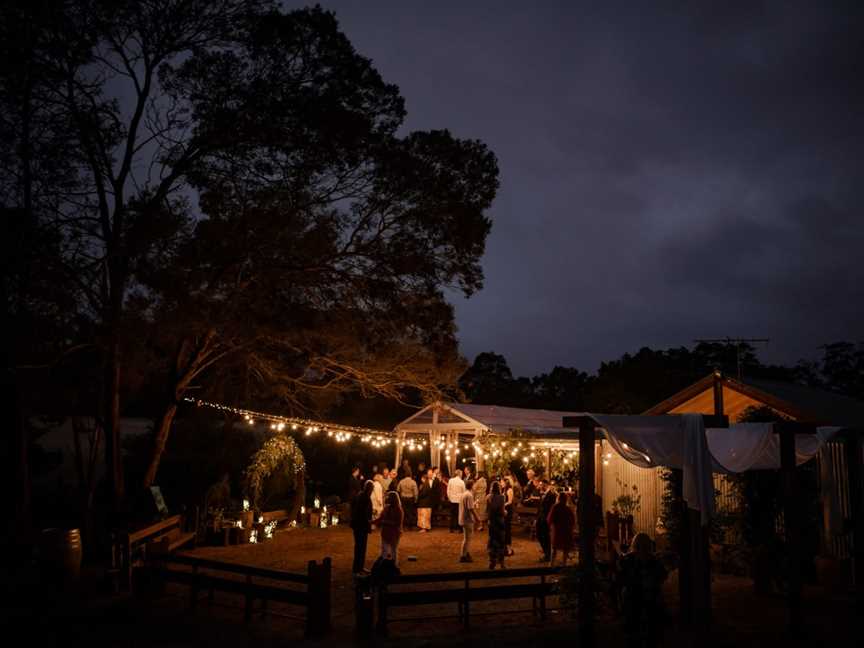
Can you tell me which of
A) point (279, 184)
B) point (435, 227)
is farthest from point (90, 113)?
point (435, 227)

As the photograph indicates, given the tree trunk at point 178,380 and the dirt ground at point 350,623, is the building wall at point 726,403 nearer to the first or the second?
the dirt ground at point 350,623

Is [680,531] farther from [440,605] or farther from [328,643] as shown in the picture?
[328,643]

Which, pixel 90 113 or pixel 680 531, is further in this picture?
pixel 90 113

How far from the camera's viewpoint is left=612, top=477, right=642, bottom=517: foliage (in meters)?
15.6

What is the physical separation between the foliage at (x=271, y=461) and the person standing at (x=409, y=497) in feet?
8.47

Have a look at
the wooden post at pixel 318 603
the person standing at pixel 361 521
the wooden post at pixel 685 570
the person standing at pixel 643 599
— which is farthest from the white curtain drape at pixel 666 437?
the person standing at pixel 361 521

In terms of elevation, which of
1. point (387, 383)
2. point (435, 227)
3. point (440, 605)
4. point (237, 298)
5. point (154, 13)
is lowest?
point (440, 605)

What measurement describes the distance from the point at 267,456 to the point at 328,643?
29.6ft

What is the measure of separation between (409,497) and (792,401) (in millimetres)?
8986

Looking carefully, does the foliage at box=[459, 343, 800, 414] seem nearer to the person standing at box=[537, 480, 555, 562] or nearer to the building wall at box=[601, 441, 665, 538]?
the building wall at box=[601, 441, 665, 538]

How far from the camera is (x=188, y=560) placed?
9195mm

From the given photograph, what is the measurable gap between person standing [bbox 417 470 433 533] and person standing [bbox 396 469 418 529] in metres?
0.18

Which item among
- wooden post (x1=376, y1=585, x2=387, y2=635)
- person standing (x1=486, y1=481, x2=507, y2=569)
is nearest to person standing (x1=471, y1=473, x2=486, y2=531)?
person standing (x1=486, y1=481, x2=507, y2=569)

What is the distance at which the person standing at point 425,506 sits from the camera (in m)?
17.0
